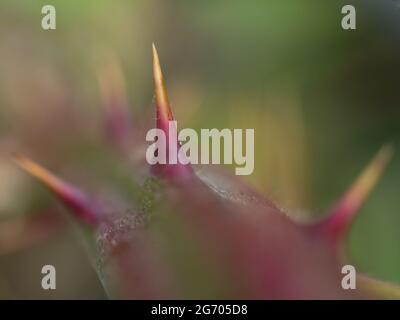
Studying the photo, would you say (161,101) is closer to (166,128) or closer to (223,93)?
(166,128)

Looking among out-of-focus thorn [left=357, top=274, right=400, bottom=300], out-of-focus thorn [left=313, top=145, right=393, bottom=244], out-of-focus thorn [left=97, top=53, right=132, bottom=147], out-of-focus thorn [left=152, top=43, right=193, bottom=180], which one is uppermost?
out-of-focus thorn [left=97, top=53, right=132, bottom=147]

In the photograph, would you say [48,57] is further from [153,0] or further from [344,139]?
[344,139]

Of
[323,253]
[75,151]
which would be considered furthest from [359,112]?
[75,151]

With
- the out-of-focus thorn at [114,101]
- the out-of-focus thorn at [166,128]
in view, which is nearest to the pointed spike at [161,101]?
the out-of-focus thorn at [166,128]

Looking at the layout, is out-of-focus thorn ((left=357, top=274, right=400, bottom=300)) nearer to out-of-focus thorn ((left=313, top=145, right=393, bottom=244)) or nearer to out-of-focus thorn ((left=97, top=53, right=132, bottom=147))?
out-of-focus thorn ((left=313, top=145, right=393, bottom=244))

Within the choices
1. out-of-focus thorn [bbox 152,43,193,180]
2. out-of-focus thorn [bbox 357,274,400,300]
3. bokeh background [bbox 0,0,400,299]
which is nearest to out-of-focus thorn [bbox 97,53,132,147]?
bokeh background [bbox 0,0,400,299]
